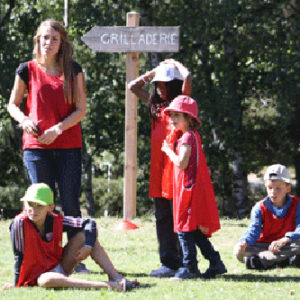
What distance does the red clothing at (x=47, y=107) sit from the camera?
247 inches

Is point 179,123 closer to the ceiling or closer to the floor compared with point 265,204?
→ closer to the ceiling

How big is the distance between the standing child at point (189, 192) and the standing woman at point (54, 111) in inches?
32.6

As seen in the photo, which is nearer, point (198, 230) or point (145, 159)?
point (198, 230)

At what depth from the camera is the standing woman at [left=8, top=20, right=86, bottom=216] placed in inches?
247

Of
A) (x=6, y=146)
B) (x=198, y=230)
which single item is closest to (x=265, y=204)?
(x=198, y=230)

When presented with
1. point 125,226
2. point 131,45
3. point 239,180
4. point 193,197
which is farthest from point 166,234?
point 239,180

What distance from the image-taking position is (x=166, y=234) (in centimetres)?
654

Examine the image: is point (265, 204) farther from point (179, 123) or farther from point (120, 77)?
Result: point (120, 77)

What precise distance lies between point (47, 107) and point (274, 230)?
2563 mm

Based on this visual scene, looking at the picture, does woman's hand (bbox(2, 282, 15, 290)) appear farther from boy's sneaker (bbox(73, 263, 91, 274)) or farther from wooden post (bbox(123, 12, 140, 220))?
wooden post (bbox(123, 12, 140, 220))

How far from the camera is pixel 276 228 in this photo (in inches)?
283

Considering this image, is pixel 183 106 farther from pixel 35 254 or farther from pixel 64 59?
pixel 35 254

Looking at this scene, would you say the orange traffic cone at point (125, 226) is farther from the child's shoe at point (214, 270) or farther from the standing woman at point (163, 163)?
the child's shoe at point (214, 270)

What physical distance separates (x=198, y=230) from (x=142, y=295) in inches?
41.4
